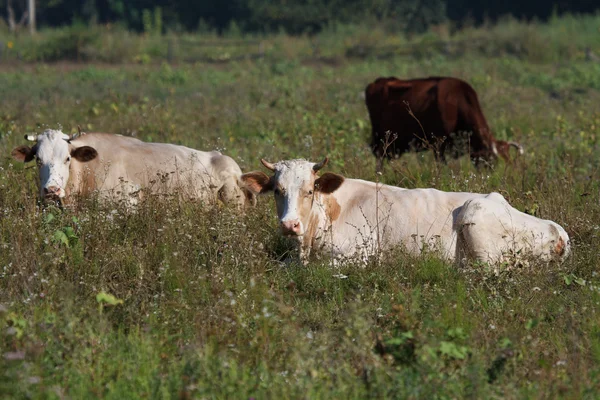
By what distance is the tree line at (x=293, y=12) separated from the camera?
153 feet

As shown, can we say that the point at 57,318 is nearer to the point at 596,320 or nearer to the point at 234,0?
the point at 596,320

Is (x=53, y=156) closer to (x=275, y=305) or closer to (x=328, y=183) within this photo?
(x=328, y=183)

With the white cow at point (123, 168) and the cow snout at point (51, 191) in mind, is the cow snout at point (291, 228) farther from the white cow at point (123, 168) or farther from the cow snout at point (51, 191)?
the cow snout at point (51, 191)

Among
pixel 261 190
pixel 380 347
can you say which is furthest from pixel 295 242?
pixel 380 347

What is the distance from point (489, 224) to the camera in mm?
7375

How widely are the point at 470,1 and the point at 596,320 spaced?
46015 mm

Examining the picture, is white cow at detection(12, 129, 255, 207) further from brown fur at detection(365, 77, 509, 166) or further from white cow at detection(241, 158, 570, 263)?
brown fur at detection(365, 77, 509, 166)

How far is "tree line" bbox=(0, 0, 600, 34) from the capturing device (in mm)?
46688

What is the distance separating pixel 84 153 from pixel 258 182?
2.23 m

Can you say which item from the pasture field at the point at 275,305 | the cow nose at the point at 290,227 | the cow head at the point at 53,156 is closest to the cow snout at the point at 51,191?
the cow head at the point at 53,156

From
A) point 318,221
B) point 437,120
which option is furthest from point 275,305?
point 437,120

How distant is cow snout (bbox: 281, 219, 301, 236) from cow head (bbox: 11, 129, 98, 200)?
8.28 feet

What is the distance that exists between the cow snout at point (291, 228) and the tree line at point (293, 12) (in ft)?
120

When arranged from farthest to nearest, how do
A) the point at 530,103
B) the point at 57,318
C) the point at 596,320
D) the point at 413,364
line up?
the point at 530,103 → the point at 596,320 → the point at 57,318 → the point at 413,364
